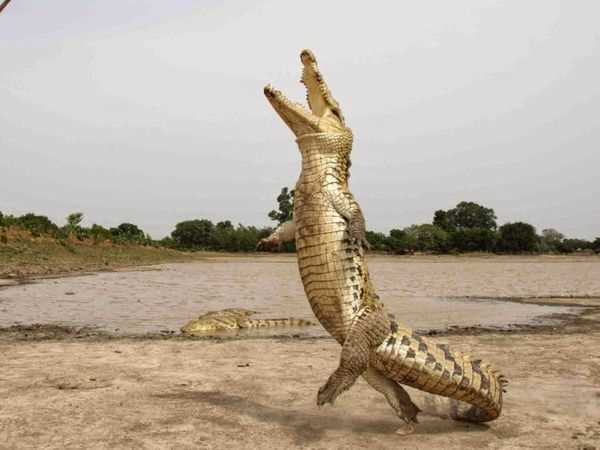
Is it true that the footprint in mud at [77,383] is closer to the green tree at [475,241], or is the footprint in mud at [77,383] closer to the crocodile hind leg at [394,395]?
the crocodile hind leg at [394,395]

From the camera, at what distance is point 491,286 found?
91.4 feet

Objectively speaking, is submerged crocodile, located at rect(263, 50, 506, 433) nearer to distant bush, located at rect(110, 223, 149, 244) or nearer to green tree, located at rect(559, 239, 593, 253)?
distant bush, located at rect(110, 223, 149, 244)

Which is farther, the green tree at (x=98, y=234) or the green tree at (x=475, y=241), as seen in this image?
A: the green tree at (x=475, y=241)

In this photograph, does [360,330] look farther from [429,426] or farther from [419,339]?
[429,426]

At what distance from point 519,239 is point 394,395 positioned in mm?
77329

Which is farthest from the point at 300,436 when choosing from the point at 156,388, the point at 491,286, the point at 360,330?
the point at 491,286

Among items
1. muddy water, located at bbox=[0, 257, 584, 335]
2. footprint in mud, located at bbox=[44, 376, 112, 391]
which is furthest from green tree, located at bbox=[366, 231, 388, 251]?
footprint in mud, located at bbox=[44, 376, 112, 391]

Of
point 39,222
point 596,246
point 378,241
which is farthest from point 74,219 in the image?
point 596,246

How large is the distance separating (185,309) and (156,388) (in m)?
10.7

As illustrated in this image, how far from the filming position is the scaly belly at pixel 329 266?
494 centimetres

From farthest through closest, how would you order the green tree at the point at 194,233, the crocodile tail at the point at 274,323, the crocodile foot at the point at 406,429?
the green tree at the point at 194,233
the crocodile tail at the point at 274,323
the crocodile foot at the point at 406,429

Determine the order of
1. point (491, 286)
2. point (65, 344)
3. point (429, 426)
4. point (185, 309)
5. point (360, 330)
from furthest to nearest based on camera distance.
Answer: point (491, 286)
point (185, 309)
point (65, 344)
point (429, 426)
point (360, 330)

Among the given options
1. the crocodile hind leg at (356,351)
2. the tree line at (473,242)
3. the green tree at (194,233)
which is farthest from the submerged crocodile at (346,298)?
the green tree at (194,233)

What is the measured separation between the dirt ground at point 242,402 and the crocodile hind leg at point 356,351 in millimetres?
456
